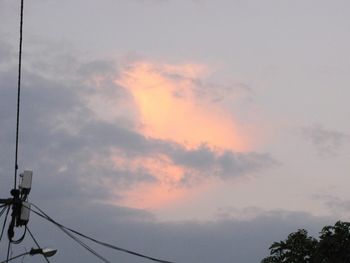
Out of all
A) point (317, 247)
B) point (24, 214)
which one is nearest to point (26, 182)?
point (24, 214)

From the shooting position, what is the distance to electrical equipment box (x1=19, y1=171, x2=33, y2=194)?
19.3 meters

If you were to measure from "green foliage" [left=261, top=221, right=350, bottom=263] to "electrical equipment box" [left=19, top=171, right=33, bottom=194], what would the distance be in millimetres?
16695

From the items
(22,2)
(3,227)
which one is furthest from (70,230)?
(22,2)

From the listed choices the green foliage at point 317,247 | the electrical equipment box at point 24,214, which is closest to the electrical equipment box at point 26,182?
the electrical equipment box at point 24,214

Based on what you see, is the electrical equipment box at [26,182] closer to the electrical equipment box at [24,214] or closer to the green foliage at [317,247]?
the electrical equipment box at [24,214]

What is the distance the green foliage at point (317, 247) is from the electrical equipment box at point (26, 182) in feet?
54.8

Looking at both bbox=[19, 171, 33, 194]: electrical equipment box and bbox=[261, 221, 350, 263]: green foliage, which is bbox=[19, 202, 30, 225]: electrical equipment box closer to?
bbox=[19, 171, 33, 194]: electrical equipment box

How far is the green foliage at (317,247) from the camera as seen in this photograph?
104 feet

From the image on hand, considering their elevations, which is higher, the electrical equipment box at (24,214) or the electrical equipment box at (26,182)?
the electrical equipment box at (26,182)

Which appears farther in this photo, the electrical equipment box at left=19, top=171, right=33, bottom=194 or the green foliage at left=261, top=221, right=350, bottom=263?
the green foliage at left=261, top=221, right=350, bottom=263

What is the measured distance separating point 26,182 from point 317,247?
17014mm

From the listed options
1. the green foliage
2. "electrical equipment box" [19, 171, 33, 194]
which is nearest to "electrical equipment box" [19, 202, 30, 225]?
"electrical equipment box" [19, 171, 33, 194]

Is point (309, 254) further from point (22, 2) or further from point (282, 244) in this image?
point (22, 2)

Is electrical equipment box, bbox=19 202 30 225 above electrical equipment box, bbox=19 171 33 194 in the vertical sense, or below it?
below
